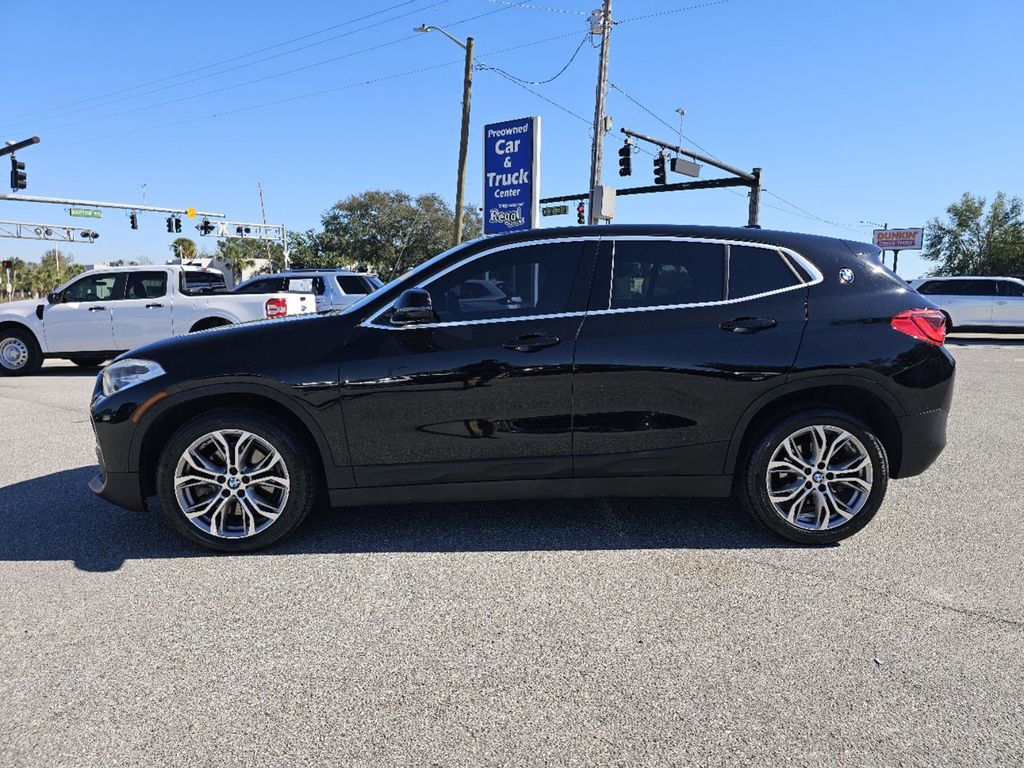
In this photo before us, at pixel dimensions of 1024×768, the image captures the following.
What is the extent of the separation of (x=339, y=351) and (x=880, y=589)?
116 inches

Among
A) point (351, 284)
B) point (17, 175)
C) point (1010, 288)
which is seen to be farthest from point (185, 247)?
point (1010, 288)

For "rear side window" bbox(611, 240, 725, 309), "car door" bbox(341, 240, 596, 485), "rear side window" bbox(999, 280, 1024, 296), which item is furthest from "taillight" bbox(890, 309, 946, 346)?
"rear side window" bbox(999, 280, 1024, 296)

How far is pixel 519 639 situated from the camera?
9.49ft

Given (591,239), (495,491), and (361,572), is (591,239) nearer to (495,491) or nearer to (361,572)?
(495,491)

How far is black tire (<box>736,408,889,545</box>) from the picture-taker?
3.82 metres

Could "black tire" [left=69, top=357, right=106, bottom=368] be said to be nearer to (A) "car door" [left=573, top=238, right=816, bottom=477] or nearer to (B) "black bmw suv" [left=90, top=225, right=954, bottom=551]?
(B) "black bmw suv" [left=90, top=225, right=954, bottom=551]

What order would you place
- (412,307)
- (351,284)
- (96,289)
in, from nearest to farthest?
(412,307) → (96,289) → (351,284)

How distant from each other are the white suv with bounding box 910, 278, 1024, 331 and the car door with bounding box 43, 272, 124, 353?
2022 cm

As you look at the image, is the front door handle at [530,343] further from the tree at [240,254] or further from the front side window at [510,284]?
the tree at [240,254]

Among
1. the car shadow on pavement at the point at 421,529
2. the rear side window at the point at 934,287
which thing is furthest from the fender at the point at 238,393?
the rear side window at the point at 934,287

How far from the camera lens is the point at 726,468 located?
388 cm

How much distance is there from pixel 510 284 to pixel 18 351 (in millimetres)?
11933

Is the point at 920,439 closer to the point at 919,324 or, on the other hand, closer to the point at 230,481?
the point at 919,324

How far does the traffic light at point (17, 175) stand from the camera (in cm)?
2770
